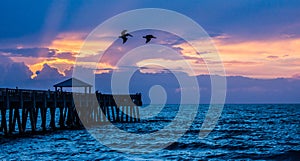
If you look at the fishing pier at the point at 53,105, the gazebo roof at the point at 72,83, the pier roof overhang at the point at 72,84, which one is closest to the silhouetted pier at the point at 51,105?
the fishing pier at the point at 53,105

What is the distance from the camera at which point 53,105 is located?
33938 mm

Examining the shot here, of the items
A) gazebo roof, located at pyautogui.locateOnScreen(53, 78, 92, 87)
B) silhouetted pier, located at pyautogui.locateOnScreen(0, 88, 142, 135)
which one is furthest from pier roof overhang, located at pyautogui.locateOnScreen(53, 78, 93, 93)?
silhouetted pier, located at pyautogui.locateOnScreen(0, 88, 142, 135)

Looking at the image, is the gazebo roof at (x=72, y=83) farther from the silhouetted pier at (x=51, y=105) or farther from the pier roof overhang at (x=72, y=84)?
the silhouetted pier at (x=51, y=105)

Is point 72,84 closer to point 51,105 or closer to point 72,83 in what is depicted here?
point 72,83

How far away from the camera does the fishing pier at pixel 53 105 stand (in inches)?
1083

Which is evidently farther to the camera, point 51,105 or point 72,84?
point 72,84

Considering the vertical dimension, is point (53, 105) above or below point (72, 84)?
below

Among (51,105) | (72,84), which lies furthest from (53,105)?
(72,84)

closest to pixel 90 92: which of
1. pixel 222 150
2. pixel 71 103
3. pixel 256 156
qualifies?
pixel 71 103

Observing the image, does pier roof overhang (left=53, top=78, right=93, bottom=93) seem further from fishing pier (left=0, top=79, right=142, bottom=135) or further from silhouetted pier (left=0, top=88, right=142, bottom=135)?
silhouetted pier (left=0, top=88, right=142, bottom=135)

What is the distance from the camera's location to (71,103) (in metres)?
38.0

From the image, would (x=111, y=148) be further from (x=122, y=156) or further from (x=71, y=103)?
(x=71, y=103)

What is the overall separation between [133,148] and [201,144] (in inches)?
208

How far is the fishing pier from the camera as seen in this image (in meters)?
27.5
